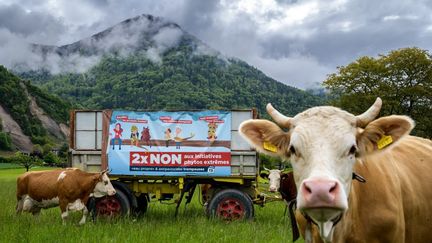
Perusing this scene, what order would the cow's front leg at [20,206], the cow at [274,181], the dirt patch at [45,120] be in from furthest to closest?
the dirt patch at [45,120] < the cow at [274,181] < the cow's front leg at [20,206]

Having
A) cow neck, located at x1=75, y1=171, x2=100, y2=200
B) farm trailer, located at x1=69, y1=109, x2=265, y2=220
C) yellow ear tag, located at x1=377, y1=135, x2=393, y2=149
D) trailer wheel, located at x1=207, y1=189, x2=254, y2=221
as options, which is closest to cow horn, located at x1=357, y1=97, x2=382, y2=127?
yellow ear tag, located at x1=377, y1=135, x2=393, y2=149

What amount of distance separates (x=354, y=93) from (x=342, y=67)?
2512 mm

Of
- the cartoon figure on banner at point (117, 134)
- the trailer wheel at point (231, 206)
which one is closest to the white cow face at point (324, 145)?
the trailer wheel at point (231, 206)

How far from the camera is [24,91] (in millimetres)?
117250

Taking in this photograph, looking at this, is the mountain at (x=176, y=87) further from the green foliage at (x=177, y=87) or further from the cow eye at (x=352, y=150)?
the cow eye at (x=352, y=150)

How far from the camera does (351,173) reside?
139 inches

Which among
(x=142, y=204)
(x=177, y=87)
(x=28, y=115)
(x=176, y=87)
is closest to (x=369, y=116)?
(x=142, y=204)

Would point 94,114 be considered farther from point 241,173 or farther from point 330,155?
point 330,155

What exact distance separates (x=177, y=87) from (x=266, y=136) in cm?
11032

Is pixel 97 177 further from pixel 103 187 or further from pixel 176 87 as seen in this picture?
pixel 176 87

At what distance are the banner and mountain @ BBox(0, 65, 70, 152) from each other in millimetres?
97560

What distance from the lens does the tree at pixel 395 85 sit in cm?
3149

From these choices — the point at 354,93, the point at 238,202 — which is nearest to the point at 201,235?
the point at 238,202

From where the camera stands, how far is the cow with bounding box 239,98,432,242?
3.15m
